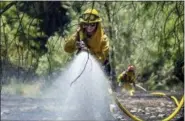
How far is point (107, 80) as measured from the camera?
10.7 m

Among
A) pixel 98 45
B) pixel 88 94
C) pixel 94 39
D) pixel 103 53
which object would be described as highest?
pixel 94 39

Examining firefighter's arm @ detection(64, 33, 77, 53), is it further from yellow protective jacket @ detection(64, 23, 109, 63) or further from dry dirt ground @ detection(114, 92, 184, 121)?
dry dirt ground @ detection(114, 92, 184, 121)

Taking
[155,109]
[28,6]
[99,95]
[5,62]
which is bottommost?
[155,109]

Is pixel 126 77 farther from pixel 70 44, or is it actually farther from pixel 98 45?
pixel 70 44

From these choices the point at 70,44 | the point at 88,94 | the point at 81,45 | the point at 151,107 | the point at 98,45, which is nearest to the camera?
the point at 81,45

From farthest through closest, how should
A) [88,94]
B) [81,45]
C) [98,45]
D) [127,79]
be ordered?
1. [127,79]
2. [88,94]
3. [98,45]
4. [81,45]

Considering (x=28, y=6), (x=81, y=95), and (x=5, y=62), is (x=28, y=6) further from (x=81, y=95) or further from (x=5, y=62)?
(x=81, y=95)

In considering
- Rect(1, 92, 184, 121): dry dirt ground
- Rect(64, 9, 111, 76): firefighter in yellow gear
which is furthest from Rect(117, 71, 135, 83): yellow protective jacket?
Rect(64, 9, 111, 76): firefighter in yellow gear

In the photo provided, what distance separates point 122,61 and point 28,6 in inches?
965

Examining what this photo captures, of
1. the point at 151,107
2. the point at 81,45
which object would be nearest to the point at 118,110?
the point at 151,107

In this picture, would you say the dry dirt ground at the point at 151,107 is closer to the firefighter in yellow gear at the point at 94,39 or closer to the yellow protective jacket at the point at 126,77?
the firefighter in yellow gear at the point at 94,39

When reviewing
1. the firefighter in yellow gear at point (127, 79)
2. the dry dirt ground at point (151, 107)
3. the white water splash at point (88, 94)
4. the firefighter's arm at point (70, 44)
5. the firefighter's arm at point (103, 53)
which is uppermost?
the firefighter's arm at point (70, 44)

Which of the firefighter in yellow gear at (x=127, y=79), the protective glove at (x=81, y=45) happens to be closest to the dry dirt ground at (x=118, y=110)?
the protective glove at (x=81, y=45)

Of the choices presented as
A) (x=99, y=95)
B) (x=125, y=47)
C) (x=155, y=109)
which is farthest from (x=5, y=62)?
(x=125, y=47)
